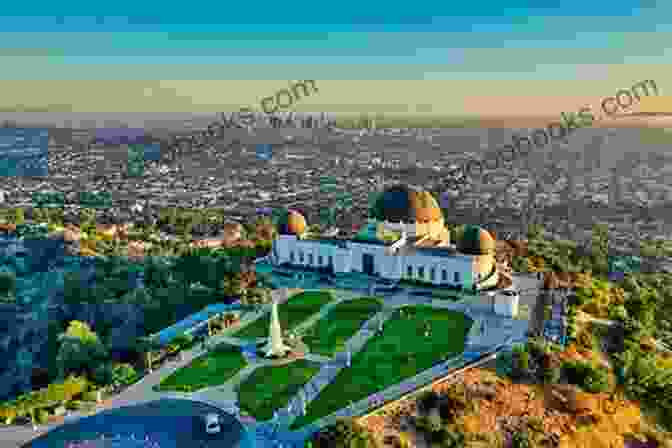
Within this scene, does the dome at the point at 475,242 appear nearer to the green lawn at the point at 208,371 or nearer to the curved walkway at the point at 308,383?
the curved walkway at the point at 308,383

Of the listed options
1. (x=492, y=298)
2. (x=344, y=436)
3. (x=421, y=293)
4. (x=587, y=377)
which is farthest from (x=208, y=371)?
(x=492, y=298)

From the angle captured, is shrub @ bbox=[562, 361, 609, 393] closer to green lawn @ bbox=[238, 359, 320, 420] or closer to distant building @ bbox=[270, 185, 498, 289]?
distant building @ bbox=[270, 185, 498, 289]

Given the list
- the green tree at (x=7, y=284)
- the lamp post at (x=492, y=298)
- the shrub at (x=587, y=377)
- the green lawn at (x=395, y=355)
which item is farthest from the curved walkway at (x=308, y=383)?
the green tree at (x=7, y=284)

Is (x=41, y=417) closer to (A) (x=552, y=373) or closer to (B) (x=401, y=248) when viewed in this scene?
(A) (x=552, y=373)

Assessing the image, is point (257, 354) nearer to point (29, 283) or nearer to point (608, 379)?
point (608, 379)

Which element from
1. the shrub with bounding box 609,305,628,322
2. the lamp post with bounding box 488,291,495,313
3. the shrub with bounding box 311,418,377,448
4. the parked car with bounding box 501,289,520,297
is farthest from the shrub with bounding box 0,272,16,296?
the shrub with bounding box 609,305,628,322

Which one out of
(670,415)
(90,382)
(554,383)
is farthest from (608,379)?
(90,382)
